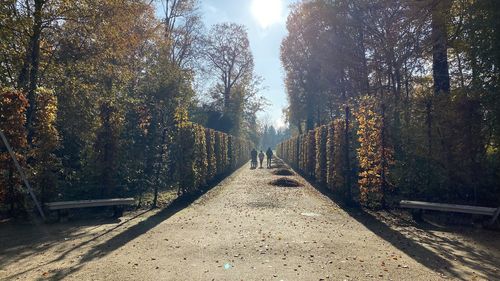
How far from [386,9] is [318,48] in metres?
10.8

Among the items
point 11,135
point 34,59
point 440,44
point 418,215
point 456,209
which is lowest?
point 418,215

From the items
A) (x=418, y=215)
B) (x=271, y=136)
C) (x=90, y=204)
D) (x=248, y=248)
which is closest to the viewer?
(x=248, y=248)

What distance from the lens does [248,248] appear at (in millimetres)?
6621

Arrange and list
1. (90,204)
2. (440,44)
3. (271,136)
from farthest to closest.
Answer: (271,136), (440,44), (90,204)

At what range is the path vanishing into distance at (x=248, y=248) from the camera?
17.5 feet

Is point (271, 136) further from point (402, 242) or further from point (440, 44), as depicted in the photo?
point (402, 242)

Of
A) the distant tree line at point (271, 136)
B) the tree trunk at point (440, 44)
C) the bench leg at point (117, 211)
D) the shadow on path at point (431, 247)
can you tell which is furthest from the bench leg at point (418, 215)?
the distant tree line at point (271, 136)

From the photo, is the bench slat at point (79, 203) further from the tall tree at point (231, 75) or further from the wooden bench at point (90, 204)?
the tall tree at point (231, 75)

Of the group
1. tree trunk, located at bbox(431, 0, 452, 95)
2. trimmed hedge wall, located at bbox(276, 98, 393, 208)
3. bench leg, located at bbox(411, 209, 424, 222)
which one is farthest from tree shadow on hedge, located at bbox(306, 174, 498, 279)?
tree trunk, located at bbox(431, 0, 452, 95)

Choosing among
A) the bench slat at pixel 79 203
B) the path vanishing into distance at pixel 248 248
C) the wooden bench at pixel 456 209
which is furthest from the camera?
the bench slat at pixel 79 203

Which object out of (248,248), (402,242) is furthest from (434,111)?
(248,248)

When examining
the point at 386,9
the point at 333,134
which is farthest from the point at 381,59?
the point at 333,134

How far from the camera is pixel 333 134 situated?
14.8m

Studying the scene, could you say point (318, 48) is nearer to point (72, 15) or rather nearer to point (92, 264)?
point (72, 15)
